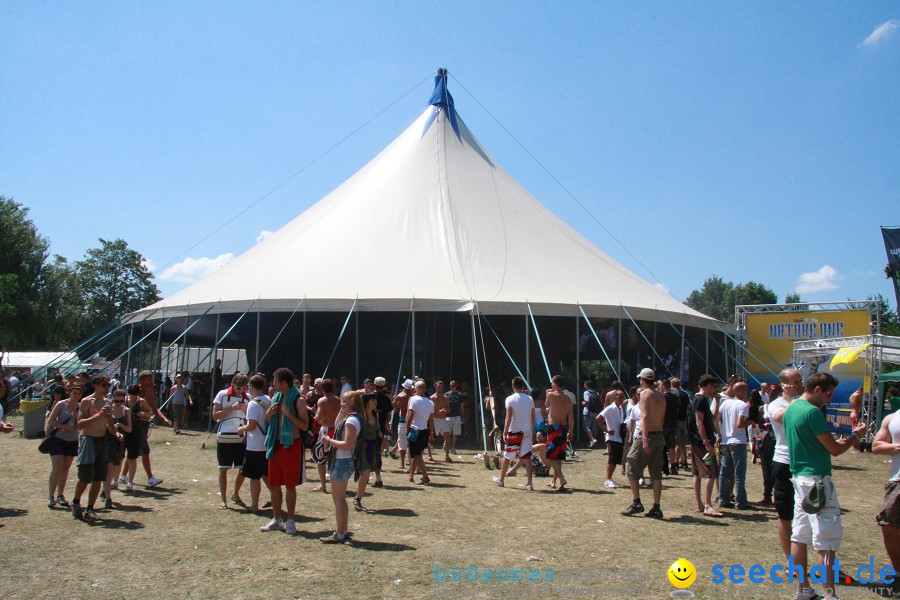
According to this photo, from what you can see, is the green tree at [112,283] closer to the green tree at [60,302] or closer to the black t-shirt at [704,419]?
the green tree at [60,302]

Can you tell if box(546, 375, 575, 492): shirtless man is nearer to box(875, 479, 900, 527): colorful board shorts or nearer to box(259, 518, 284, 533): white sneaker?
box(259, 518, 284, 533): white sneaker

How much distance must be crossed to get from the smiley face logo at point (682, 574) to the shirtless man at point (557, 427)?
3.47 m

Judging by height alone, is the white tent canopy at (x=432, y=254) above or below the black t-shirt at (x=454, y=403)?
above

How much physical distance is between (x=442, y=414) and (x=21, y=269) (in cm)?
2886

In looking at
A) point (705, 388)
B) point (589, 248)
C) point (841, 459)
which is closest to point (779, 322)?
point (589, 248)

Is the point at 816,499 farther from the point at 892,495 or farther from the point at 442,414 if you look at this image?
the point at 442,414

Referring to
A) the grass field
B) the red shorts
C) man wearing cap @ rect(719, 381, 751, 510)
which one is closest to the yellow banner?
the grass field

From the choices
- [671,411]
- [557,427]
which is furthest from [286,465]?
[671,411]

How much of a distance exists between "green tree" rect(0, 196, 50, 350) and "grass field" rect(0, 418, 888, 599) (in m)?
26.5

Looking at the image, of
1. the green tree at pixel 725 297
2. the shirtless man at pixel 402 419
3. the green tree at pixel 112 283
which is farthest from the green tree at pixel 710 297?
the shirtless man at pixel 402 419

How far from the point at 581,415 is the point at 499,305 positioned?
346cm

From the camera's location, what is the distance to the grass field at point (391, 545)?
4.62 m

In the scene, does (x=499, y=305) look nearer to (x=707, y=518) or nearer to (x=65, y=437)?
(x=707, y=518)

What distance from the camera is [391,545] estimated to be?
574 cm
